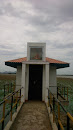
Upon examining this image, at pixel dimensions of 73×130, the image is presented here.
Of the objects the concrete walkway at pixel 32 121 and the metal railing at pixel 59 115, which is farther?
the concrete walkway at pixel 32 121

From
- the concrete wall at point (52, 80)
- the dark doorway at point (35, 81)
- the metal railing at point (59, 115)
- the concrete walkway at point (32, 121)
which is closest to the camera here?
the metal railing at point (59, 115)

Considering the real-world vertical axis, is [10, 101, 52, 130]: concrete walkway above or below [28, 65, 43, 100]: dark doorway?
below

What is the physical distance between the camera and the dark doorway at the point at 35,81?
301 inches

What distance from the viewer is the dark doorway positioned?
7645mm

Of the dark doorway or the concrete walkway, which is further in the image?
the dark doorway

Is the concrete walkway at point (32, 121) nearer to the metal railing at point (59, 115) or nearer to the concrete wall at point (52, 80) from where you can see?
the metal railing at point (59, 115)

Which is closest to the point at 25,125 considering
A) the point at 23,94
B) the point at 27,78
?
the point at 23,94

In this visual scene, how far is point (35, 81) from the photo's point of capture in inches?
303

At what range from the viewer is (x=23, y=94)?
667 centimetres

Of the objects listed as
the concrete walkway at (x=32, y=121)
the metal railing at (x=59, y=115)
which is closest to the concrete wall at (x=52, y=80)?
the metal railing at (x=59, y=115)

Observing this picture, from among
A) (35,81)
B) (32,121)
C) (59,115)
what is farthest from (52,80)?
(59,115)

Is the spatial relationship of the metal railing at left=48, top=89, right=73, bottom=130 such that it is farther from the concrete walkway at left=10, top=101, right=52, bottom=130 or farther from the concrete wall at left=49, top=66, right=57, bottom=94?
the concrete wall at left=49, top=66, right=57, bottom=94

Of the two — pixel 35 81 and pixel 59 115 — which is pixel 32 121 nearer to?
pixel 59 115

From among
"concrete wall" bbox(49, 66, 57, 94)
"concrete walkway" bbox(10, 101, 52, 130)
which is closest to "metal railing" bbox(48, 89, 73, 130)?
"concrete walkway" bbox(10, 101, 52, 130)
